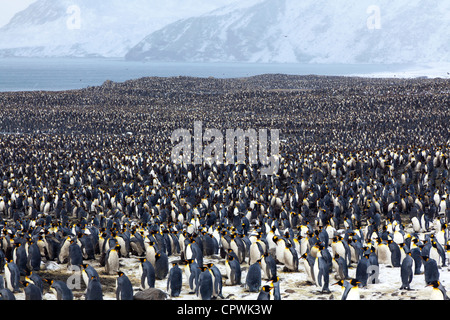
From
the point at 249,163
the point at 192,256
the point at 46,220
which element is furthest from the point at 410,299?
the point at 249,163

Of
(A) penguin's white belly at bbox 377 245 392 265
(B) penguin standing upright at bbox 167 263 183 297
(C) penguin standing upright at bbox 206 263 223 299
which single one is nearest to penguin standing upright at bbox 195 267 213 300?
(C) penguin standing upright at bbox 206 263 223 299

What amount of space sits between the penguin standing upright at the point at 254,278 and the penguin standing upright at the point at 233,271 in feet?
1.53

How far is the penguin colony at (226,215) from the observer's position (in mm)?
10555

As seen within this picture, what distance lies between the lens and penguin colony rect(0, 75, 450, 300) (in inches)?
416

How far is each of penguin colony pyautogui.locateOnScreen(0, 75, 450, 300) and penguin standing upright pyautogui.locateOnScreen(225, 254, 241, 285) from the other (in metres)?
0.03

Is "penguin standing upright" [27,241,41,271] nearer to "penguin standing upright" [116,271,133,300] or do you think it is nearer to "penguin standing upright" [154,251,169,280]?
"penguin standing upright" [154,251,169,280]

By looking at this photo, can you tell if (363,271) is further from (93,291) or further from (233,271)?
(93,291)

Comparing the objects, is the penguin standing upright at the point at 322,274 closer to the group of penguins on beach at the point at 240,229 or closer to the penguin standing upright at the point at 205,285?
the group of penguins on beach at the point at 240,229

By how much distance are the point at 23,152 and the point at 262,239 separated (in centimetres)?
2417

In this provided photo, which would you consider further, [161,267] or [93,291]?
[161,267]

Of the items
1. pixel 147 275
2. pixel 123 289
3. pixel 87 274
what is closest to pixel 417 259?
pixel 147 275

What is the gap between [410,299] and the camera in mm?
9844

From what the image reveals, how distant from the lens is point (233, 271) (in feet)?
36.3

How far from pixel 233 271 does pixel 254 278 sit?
64 centimetres
